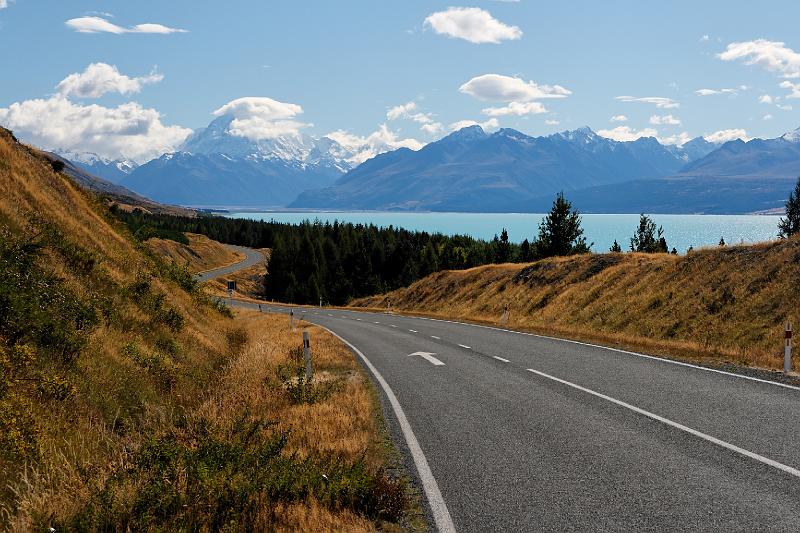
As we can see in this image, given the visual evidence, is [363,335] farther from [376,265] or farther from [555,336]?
[376,265]

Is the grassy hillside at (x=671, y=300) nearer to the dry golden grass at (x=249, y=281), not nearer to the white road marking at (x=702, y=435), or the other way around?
the white road marking at (x=702, y=435)

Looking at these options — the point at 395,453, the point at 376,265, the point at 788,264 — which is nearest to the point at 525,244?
the point at 376,265

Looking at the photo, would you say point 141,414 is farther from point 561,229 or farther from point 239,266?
point 239,266

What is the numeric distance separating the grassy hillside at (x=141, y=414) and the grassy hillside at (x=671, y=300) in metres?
10.9

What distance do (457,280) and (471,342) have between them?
36.2 meters

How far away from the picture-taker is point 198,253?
11369 cm

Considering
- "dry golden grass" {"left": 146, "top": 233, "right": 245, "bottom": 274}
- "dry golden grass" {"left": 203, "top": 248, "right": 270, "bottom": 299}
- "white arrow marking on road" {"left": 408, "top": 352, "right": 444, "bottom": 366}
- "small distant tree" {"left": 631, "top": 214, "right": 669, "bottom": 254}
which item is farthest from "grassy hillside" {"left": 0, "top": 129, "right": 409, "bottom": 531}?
"dry golden grass" {"left": 146, "top": 233, "right": 245, "bottom": 274}

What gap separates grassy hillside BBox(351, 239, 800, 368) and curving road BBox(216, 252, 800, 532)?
16.5ft

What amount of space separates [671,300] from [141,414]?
73.4ft

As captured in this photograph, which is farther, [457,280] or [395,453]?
[457,280]

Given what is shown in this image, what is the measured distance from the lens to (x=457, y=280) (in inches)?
2207

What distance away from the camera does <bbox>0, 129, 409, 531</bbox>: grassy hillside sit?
5.06 meters

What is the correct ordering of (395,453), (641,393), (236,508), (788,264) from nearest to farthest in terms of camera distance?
(236,508), (395,453), (641,393), (788,264)

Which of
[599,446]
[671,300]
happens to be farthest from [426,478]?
[671,300]
